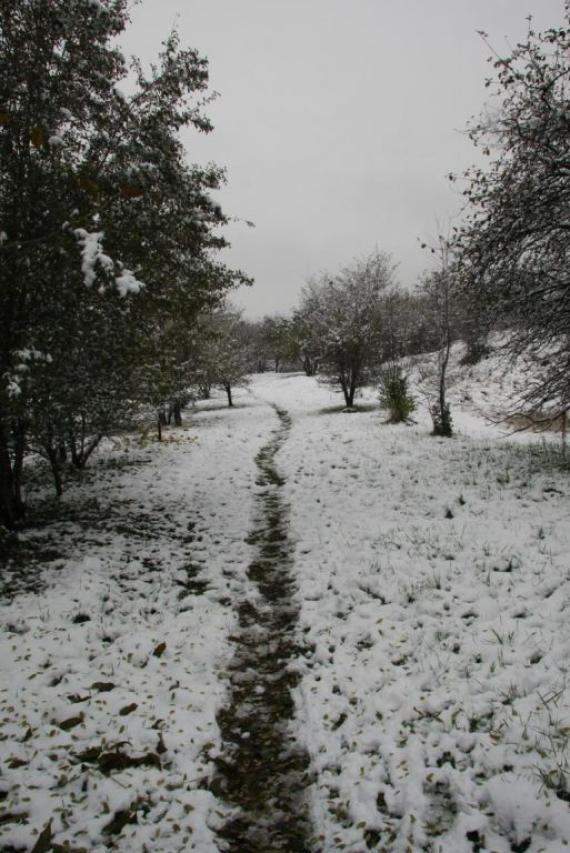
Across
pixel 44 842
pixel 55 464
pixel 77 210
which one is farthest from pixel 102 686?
pixel 55 464

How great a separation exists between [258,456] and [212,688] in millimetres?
11242

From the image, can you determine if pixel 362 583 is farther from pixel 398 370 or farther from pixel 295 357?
pixel 295 357

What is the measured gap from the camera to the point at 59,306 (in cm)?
715

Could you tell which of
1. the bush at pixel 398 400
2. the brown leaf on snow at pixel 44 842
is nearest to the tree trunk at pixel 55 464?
the brown leaf on snow at pixel 44 842

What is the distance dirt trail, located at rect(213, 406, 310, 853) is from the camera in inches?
142

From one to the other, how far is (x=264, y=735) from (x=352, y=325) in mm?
22057

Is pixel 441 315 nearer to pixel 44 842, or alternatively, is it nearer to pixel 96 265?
pixel 96 265

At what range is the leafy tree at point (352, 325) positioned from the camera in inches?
973

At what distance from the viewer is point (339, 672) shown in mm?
5207

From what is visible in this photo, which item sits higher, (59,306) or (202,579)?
(59,306)

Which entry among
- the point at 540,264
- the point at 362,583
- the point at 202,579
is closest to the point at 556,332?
the point at 540,264

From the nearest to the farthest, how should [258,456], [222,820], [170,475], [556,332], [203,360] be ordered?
[222,820] < [556,332] < [170,475] < [258,456] < [203,360]

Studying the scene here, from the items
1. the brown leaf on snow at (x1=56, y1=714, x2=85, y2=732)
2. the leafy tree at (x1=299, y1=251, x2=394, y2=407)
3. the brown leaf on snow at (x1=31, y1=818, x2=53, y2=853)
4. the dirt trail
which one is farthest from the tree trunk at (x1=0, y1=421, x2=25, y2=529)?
the leafy tree at (x1=299, y1=251, x2=394, y2=407)

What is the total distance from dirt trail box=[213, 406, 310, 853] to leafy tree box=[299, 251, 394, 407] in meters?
18.7
